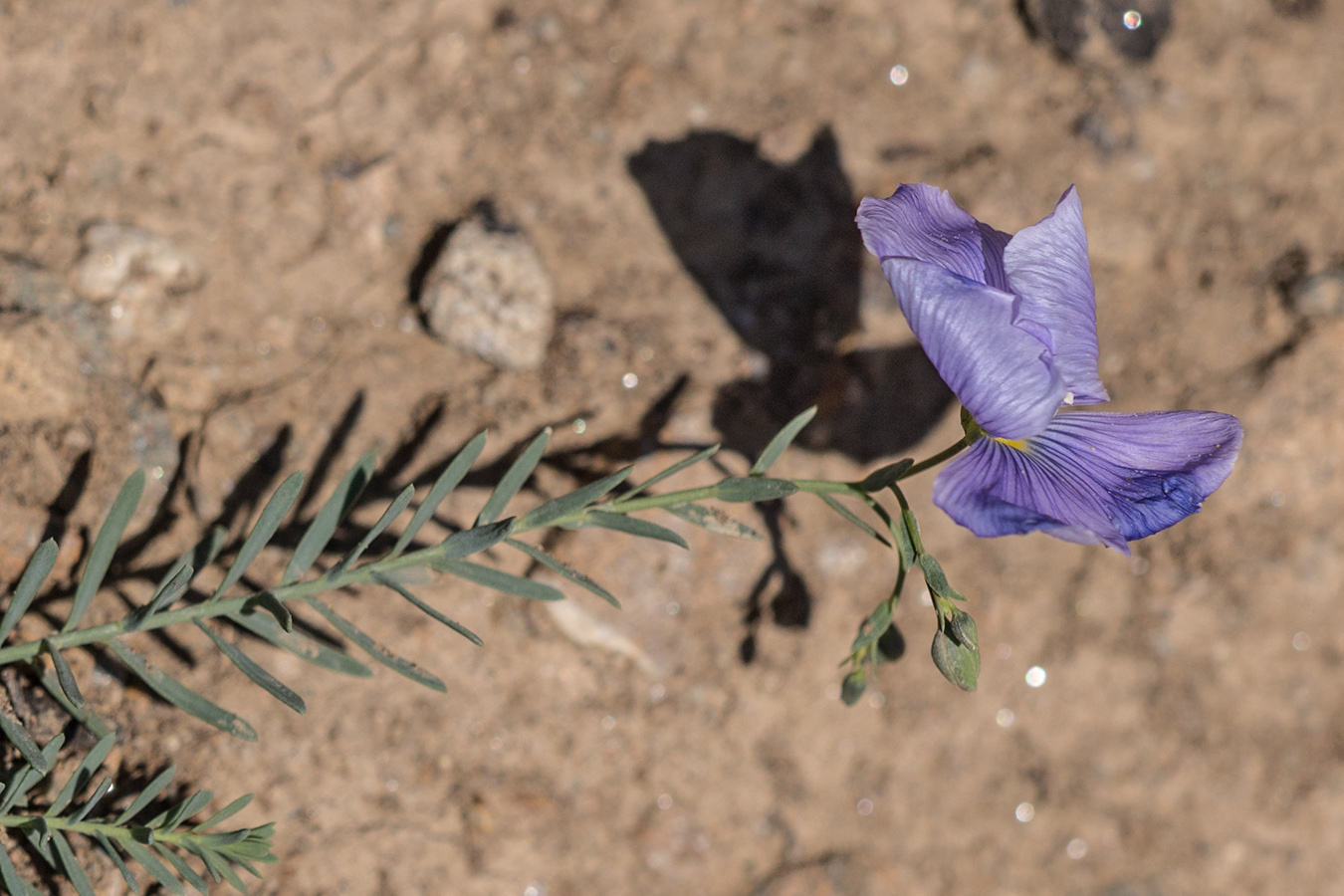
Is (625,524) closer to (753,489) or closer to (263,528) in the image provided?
(753,489)

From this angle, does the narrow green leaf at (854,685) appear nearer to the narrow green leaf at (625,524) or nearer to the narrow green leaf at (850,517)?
the narrow green leaf at (850,517)

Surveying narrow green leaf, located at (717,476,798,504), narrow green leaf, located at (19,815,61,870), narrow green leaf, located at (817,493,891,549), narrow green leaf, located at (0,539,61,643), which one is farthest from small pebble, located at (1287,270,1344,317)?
narrow green leaf, located at (19,815,61,870)

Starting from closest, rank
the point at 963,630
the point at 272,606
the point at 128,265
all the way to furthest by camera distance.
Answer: the point at 963,630 → the point at 272,606 → the point at 128,265

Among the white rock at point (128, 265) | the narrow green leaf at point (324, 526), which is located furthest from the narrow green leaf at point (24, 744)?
the white rock at point (128, 265)

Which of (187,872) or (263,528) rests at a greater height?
(263,528)

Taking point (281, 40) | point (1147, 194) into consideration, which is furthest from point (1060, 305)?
point (281, 40)

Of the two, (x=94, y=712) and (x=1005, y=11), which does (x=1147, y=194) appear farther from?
(x=94, y=712)

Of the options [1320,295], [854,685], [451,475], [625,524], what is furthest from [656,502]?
[1320,295]

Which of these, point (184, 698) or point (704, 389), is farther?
point (704, 389)
